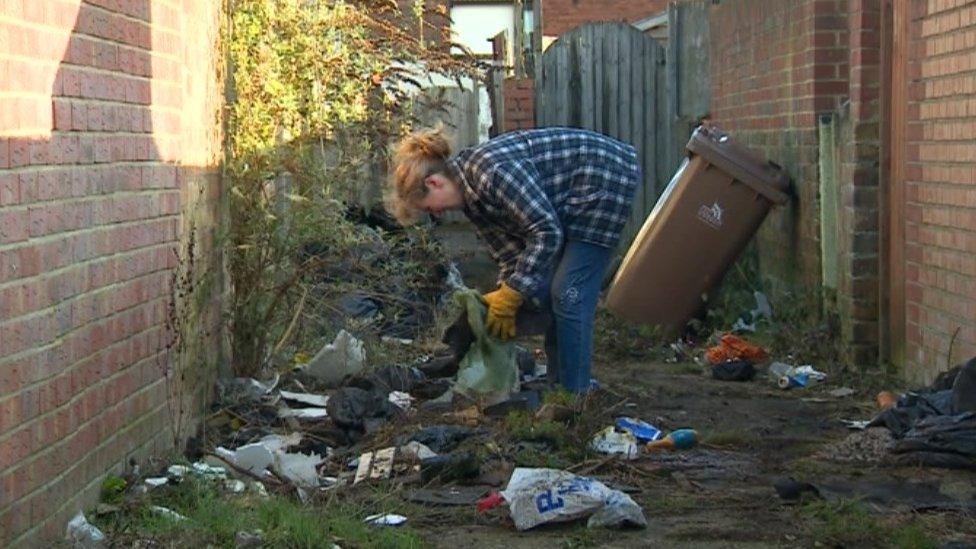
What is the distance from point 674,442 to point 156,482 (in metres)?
2.35

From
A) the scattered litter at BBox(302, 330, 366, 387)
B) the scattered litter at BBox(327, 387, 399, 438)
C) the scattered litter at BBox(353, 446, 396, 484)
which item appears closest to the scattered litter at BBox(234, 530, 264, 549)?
the scattered litter at BBox(353, 446, 396, 484)

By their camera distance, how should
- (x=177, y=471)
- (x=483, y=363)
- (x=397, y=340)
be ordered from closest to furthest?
(x=177, y=471) → (x=483, y=363) → (x=397, y=340)

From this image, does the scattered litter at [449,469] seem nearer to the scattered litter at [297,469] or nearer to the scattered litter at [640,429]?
the scattered litter at [297,469]

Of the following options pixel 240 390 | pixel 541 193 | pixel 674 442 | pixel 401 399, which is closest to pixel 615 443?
pixel 674 442

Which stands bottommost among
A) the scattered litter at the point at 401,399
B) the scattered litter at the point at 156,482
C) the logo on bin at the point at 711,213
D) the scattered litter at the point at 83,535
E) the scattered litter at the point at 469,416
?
the scattered litter at the point at 401,399

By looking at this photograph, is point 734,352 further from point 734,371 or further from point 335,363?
point 335,363

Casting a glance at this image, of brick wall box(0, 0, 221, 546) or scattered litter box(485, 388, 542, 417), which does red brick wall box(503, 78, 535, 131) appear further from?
brick wall box(0, 0, 221, 546)

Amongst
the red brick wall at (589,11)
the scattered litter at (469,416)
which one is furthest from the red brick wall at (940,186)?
the red brick wall at (589,11)

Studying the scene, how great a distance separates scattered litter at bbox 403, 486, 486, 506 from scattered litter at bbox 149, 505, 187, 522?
0.91 metres

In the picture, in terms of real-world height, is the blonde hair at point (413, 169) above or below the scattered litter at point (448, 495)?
above

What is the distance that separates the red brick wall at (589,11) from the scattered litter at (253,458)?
912 inches

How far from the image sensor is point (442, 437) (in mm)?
6977

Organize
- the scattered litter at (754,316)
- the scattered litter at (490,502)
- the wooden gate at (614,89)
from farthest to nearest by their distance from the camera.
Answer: the wooden gate at (614,89)
the scattered litter at (754,316)
the scattered litter at (490,502)

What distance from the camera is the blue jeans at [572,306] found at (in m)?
7.93
